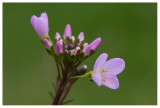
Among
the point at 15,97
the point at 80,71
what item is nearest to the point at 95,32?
the point at 15,97

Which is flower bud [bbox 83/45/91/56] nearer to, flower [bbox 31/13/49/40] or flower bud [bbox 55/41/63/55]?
flower bud [bbox 55/41/63/55]

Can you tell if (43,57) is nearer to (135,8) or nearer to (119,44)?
(119,44)

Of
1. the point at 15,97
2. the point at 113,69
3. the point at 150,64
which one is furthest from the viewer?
the point at 150,64

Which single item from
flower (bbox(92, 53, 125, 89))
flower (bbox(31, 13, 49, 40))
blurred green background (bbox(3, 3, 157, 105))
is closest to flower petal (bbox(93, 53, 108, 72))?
flower (bbox(92, 53, 125, 89))

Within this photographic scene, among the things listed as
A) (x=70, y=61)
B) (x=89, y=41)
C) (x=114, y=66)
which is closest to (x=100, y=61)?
(x=114, y=66)

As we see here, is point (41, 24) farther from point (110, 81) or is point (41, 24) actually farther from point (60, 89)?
point (110, 81)
